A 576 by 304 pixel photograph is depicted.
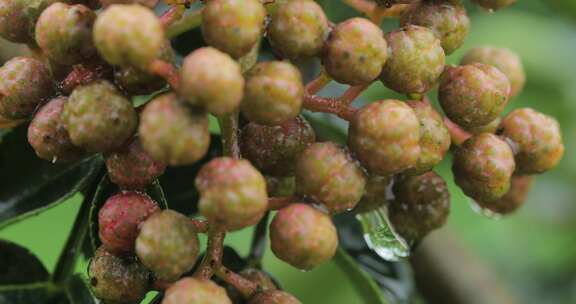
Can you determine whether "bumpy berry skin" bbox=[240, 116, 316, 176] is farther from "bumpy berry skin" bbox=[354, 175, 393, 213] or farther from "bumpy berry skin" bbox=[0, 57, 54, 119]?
"bumpy berry skin" bbox=[0, 57, 54, 119]

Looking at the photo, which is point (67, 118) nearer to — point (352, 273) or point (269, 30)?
point (269, 30)

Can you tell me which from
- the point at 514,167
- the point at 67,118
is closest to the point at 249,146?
the point at 67,118

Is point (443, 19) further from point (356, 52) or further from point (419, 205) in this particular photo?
point (419, 205)

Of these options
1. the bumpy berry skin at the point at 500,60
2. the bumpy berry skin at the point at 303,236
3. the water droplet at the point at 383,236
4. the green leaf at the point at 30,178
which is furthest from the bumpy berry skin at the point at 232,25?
the bumpy berry skin at the point at 500,60

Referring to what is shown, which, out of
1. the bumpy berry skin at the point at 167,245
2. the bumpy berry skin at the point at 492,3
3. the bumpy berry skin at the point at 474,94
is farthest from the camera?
the bumpy berry skin at the point at 492,3

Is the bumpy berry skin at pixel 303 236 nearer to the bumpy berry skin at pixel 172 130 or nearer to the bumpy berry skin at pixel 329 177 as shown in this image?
the bumpy berry skin at pixel 329 177
